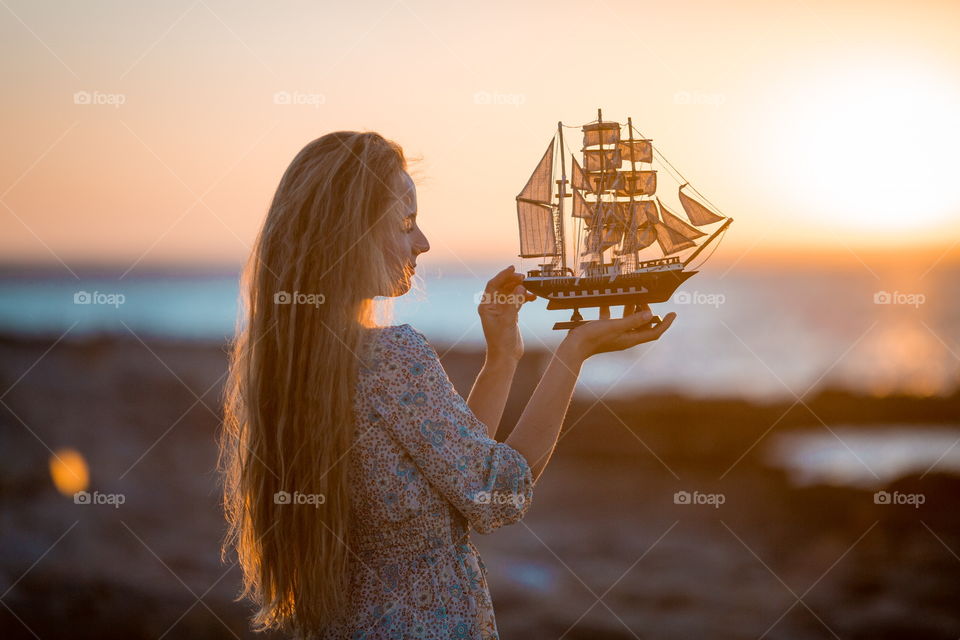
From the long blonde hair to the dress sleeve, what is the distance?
0.36 feet

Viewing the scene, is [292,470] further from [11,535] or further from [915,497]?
[915,497]

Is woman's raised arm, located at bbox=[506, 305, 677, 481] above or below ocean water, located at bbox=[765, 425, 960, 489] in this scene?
above

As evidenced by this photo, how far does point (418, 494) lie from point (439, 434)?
217mm

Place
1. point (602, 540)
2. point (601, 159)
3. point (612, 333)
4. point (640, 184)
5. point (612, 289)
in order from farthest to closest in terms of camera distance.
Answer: point (602, 540), point (640, 184), point (601, 159), point (612, 289), point (612, 333)

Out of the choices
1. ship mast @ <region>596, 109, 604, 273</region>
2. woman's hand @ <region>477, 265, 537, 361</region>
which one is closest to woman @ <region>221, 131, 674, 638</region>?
woman's hand @ <region>477, 265, 537, 361</region>

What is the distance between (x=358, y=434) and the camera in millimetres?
2740

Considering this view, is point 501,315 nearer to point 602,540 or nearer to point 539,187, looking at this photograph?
point 539,187

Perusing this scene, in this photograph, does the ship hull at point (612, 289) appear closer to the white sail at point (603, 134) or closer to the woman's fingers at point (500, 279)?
the woman's fingers at point (500, 279)

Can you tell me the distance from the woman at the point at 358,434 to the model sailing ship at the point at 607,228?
0.67m

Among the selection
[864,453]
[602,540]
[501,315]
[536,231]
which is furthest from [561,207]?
[864,453]

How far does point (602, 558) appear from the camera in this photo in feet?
39.8

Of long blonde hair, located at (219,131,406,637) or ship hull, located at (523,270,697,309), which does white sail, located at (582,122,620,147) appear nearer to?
ship hull, located at (523,270,697,309)

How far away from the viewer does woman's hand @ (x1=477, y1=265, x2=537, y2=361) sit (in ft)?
11.2

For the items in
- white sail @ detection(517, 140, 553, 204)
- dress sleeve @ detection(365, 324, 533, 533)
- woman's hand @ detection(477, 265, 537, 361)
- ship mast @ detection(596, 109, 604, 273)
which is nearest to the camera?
dress sleeve @ detection(365, 324, 533, 533)
